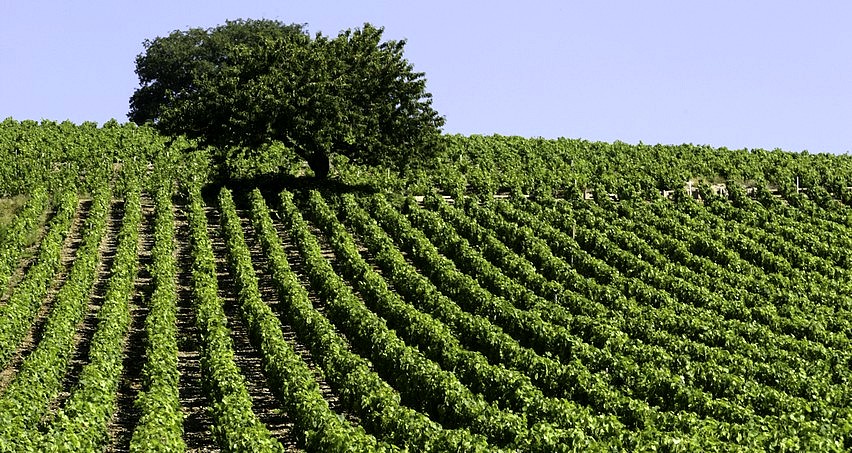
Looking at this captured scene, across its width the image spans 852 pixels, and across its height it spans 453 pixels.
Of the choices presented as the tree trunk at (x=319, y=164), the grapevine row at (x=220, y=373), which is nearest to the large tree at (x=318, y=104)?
the tree trunk at (x=319, y=164)

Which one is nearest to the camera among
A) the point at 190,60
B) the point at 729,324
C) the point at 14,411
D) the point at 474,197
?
the point at 14,411

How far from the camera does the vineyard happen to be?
23.3m

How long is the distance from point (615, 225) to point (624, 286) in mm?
8382

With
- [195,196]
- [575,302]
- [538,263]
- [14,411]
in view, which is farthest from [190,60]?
[14,411]

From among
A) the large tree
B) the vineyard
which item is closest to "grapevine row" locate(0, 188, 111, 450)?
the vineyard

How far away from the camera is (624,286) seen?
35.1 m

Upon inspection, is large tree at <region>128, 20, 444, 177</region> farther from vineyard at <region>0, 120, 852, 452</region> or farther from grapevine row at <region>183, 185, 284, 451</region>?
grapevine row at <region>183, 185, 284, 451</region>

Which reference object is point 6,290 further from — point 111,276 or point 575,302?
point 575,302

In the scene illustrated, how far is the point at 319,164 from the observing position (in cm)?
5088

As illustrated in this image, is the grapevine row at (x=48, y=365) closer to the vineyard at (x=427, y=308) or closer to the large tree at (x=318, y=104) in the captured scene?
the vineyard at (x=427, y=308)

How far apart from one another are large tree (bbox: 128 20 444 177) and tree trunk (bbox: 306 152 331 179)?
0.15 feet

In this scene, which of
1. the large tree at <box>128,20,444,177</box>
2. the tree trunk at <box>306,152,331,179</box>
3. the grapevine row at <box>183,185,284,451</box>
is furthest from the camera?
the tree trunk at <box>306,152,331,179</box>

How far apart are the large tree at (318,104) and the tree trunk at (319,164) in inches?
1.8

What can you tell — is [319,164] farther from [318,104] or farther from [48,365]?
[48,365]
